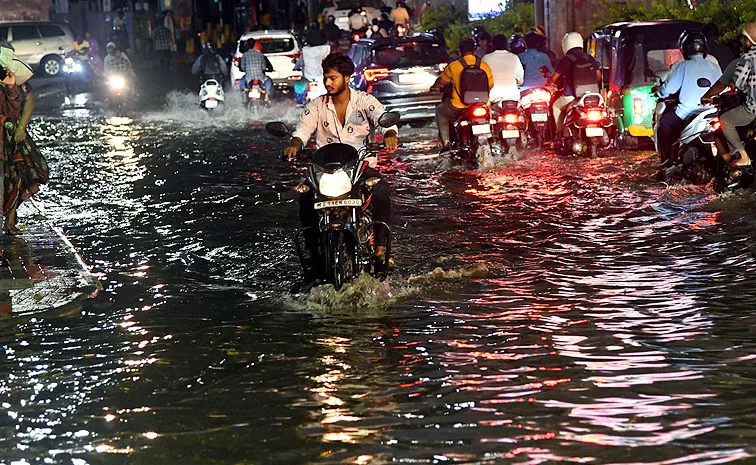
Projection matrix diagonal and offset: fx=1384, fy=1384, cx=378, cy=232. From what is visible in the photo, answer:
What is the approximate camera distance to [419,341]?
779 centimetres

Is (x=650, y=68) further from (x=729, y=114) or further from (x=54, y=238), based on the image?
(x=54, y=238)

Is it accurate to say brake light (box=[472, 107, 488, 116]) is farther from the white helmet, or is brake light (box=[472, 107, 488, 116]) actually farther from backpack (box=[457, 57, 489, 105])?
the white helmet

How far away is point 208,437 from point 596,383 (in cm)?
191

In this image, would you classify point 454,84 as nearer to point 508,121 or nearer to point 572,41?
point 508,121

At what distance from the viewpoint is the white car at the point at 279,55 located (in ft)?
107

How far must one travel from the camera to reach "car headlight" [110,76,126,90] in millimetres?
37906

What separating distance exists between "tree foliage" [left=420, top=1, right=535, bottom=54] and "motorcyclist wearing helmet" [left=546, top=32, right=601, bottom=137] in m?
8.86

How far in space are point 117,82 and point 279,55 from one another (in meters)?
6.89

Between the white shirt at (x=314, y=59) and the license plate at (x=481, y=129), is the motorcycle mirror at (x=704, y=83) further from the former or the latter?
the white shirt at (x=314, y=59)

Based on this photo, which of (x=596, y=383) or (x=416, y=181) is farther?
→ (x=416, y=181)

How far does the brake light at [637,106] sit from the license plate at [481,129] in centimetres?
181

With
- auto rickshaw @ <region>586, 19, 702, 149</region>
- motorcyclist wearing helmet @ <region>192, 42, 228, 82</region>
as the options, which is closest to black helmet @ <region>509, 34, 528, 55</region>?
auto rickshaw @ <region>586, 19, 702, 149</region>

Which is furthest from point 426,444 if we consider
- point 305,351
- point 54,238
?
point 54,238

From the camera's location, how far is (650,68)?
17.2m
